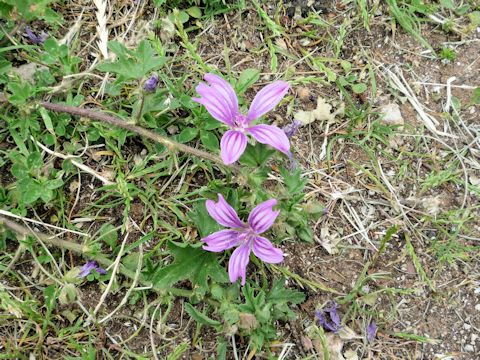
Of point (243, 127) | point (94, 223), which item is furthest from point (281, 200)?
point (94, 223)

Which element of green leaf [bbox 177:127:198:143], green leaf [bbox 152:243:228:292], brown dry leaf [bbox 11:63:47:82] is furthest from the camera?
brown dry leaf [bbox 11:63:47:82]

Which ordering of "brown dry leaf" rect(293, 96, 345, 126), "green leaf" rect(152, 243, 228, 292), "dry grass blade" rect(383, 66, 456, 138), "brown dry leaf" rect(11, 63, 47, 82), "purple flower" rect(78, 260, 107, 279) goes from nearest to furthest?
"green leaf" rect(152, 243, 228, 292)
"purple flower" rect(78, 260, 107, 279)
"brown dry leaf" rect(11, 63, 47, 82)
"brown dry leaf" rect(293, 96, 345, 126)
"dry grass blade" rect(383, 66, 456, 138)

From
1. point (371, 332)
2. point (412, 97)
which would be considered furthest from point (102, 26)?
point (371, 332)

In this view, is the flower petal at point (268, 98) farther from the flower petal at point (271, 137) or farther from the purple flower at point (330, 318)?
the purple flower at point (330, 318)

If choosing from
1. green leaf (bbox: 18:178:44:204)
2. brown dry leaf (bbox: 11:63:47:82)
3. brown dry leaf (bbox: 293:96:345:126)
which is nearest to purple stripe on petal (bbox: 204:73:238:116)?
brown dry leaf (bbox: 293:96:345:126)

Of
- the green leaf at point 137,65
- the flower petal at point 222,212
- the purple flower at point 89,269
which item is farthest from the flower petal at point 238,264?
the green leaf at point 137,65

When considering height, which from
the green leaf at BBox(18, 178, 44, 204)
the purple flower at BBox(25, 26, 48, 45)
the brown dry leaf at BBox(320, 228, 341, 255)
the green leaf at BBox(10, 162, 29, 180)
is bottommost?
the brown dry leaf at BBox(320, 228, 341, 255)

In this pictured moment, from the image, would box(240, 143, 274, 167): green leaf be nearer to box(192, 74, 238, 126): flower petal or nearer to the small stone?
box(192, 74, 238, 126): flower petal
